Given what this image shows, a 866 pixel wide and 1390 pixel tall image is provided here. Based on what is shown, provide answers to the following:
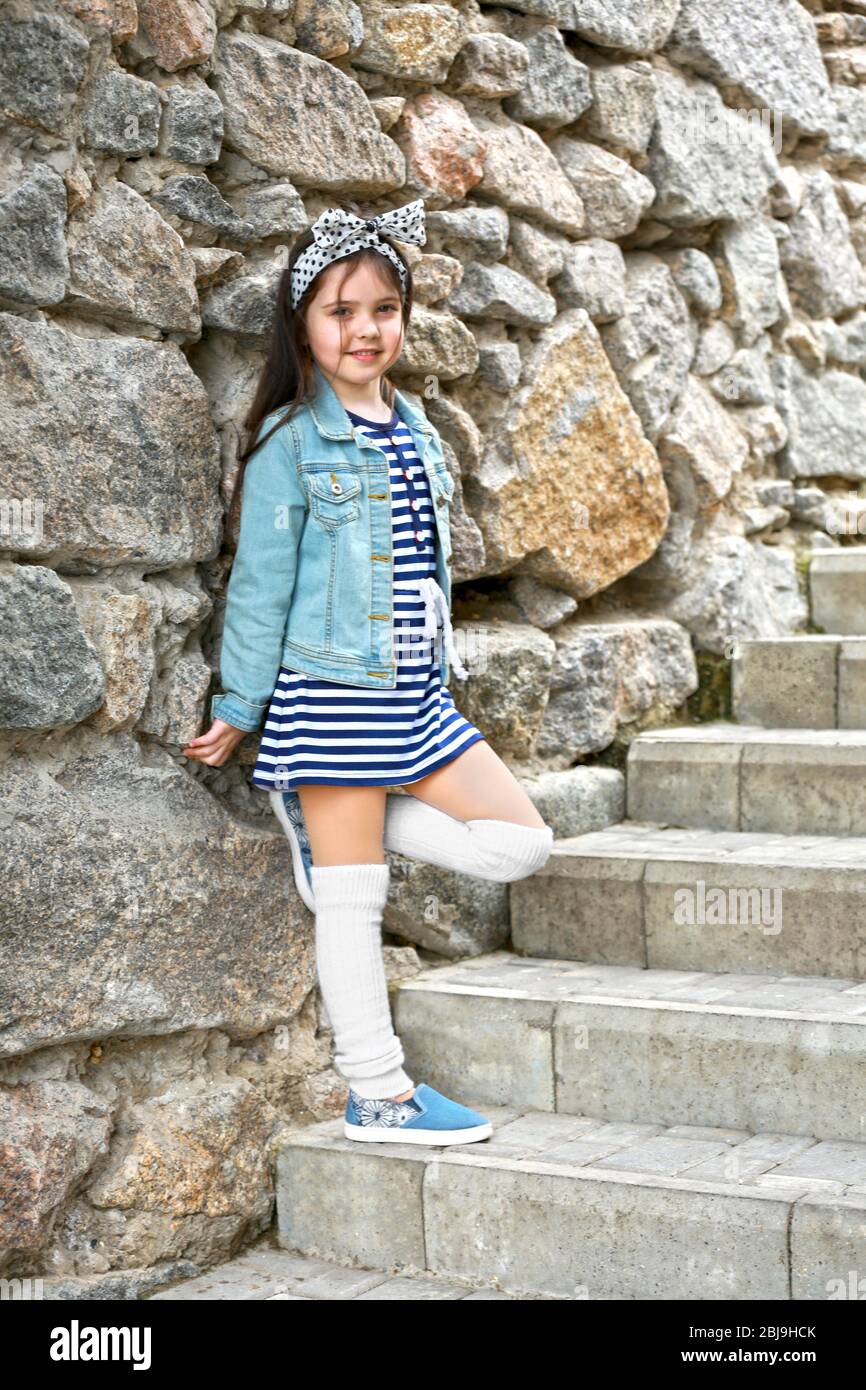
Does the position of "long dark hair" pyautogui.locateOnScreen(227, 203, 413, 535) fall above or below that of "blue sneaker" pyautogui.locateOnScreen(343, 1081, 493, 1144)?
above

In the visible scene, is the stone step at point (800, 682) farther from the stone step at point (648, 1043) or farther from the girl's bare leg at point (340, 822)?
the girl's bare leg at point (340, 822)

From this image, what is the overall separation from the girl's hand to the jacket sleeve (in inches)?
0.8

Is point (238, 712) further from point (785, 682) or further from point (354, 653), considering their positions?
point (785, 682)

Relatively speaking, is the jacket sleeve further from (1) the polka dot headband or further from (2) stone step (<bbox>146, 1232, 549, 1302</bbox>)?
(2) stone step (<bbox>146, 1232, 549, 1302</bbox>)

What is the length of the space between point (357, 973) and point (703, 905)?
33.0 inches

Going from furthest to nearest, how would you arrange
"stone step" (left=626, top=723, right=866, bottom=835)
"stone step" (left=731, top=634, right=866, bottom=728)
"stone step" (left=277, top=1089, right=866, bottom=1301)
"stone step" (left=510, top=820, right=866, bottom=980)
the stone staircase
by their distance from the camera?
"stone step" (left=731, top=634, right=866, bottom=728)
"stone step" (left=626, top=723, right=866, bottom=835)
"stone step" (left=510, top=820, right=866, bottom=980)
the stone staircase
"stone step" (left=277, top=1089, right=866, bottom=1301)

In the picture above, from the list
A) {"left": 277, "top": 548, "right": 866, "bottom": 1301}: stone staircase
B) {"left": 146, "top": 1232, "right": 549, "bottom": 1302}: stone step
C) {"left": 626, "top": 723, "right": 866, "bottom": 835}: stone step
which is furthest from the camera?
{"left": 626, "top": 723, "right": 866, "bottom": 835}: stone step

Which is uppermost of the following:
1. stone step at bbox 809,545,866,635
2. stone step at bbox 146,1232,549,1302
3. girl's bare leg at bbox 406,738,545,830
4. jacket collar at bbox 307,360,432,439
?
jacket collar at bbox 307,360,432,439

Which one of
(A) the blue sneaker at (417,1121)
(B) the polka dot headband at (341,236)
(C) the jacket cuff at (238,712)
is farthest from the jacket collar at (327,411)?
(A) the blue sneaker at (417,1121)

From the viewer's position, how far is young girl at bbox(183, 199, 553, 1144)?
3.14m

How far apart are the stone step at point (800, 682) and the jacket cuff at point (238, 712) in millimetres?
1823

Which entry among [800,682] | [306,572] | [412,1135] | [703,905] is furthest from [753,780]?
[306,572]

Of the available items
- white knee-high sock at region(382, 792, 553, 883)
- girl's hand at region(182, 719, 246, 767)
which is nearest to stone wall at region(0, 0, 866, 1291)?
girl's hand at region(182, 719, 246, 767)

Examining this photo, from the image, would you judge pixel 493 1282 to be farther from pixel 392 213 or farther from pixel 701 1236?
pixel 392 213
